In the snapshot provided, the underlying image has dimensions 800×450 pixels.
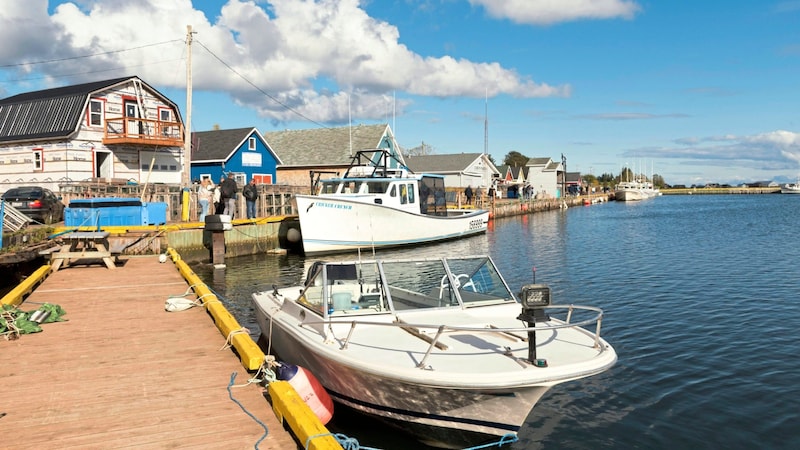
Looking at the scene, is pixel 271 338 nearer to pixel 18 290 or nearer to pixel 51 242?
pixel 18 290

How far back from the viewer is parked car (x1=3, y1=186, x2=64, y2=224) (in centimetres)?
2231

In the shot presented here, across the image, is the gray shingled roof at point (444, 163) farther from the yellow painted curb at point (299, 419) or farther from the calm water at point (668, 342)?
the yellow painted curb at point (299, 419)

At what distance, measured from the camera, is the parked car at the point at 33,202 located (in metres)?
22.3

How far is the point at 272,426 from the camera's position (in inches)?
209

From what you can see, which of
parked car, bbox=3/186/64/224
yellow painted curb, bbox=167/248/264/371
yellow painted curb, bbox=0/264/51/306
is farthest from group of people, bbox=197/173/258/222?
yellow painted curb, bbox=167/248/264/371

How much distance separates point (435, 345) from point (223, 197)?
63.8 feet

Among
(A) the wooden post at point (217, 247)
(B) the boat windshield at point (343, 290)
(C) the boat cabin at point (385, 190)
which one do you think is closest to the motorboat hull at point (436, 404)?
(B) the boat windshield at point (343, 290)

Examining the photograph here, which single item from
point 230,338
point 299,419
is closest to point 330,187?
point 230,338

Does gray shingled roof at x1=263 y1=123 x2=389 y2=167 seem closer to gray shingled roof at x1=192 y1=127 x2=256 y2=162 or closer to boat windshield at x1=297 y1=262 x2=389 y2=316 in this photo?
gray shingled roof at x1=192 y1=127 x2=256 y2=162

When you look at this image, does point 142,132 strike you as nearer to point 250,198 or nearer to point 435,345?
point 250,198

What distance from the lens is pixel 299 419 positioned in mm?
4984

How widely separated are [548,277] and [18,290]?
599 inches

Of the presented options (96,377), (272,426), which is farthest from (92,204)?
(272,426)

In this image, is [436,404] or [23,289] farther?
[23,289]
